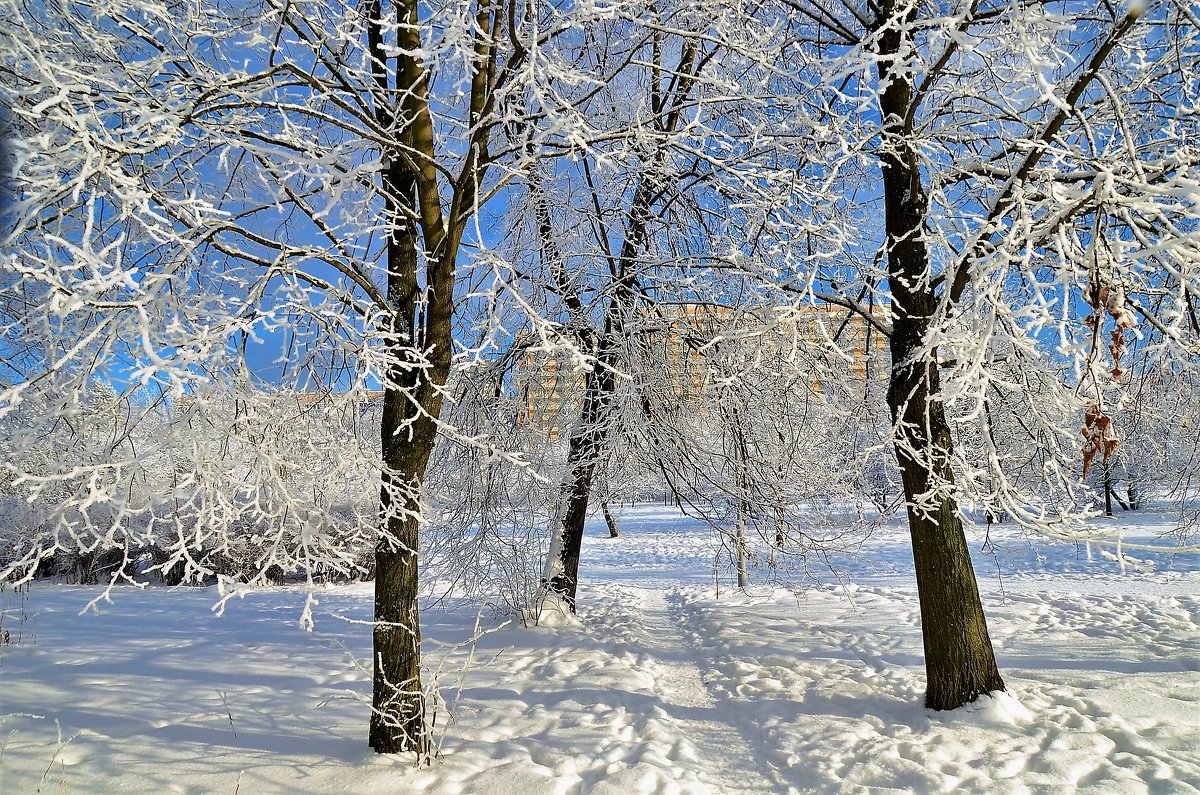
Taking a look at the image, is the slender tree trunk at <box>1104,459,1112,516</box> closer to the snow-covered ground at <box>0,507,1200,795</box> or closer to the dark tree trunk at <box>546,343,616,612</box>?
the snow-covered ground at <box>0,507,1200,795</box>

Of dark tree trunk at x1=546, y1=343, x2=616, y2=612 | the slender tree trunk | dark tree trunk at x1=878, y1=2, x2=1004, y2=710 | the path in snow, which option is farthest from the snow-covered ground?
the slender tree trunk

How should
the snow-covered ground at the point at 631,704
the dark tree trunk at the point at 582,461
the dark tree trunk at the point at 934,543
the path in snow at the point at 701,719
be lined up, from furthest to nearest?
the dark tree trunk at the point at 582,461 < the dark tree trunk at the point at 934,543 < the path in snow at the point at 701,719 < the snow-covered ground at the point at 631,704

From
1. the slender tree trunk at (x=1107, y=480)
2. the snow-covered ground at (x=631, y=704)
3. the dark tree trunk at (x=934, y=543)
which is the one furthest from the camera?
the dark tree trunk at (x=934, y=543)

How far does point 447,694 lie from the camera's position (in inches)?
205

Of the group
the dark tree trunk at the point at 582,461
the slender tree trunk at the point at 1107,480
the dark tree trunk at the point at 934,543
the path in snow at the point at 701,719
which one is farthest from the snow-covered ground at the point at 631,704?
the slender tree trunk at the point at 1107,480

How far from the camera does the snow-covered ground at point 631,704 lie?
3.74 metres

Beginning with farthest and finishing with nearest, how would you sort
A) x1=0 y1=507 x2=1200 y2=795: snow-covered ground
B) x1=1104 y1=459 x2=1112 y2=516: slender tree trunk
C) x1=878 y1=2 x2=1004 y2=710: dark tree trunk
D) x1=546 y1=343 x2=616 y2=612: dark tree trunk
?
1. x1=546 y1=343 x2=616 y2=612: dark tree trunk
2. x1=878 y1=2 x2=1004 y2=710: dark tree trunk
3. x1=1104 y1=459 x2=1112 y2=516: slender tree trunk
4. x1=0 y1=507 x2=1200 y2=795: snow-covered ground

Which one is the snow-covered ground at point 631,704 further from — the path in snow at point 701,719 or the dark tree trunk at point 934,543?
the dark tree trunk at point 934,543

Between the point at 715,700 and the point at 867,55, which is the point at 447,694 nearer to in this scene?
the point at 715,700

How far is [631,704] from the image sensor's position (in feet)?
16.8

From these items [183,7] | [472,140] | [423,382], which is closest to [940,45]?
[472,140]

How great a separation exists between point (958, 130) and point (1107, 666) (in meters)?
4.83

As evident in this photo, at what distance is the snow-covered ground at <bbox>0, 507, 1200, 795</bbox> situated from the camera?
3.74m

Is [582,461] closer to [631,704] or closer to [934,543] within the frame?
[631,704]
